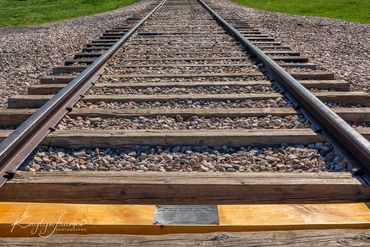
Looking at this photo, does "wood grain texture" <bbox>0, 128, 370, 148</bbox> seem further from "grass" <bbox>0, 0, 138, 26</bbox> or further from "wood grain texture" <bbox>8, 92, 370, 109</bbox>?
"grass" <bbox>0, 0, 138, 26</bbox>

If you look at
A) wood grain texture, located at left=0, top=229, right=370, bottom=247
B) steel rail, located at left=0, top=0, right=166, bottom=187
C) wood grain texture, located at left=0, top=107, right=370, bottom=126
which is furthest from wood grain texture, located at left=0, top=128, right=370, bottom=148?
wood grain texture, located at left=0, top=229, right=370, bottom=247

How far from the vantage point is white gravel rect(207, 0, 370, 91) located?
662 cm

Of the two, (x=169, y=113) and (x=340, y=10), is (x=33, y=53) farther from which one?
(x=340, y=10)

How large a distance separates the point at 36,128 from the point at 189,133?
117 centimetres

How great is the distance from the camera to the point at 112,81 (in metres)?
5.58

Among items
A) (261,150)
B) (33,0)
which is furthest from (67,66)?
(33,0)

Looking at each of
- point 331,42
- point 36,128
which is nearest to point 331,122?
point 36,128

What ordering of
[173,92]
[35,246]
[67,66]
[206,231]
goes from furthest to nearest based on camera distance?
A: [67,66], [173,92], [206,231], [35,246]

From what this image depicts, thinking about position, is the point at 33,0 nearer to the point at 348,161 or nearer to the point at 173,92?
the point at 173,92

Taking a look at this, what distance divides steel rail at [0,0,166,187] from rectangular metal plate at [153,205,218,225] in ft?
3.25

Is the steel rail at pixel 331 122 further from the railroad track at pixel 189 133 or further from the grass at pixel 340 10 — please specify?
the grass at pixel 340 10

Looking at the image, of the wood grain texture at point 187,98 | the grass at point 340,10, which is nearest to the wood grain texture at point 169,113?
the wood grain texture at point 187,98

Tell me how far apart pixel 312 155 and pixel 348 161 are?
11.3 inches

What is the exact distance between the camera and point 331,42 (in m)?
9.76
